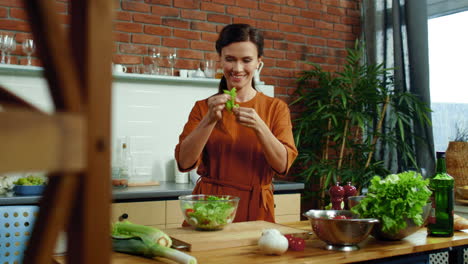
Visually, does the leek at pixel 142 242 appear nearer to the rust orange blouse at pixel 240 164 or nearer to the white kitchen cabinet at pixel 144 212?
the rust orange blouse at pixel 240 164

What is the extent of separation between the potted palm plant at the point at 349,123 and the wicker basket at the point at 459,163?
1.75ft

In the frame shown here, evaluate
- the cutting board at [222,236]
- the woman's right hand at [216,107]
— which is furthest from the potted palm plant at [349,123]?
the cutting board at [222,236]

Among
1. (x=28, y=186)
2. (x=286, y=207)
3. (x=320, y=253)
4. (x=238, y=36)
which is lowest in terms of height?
(x=286, y=207)

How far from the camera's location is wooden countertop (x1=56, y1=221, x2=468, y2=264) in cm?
144

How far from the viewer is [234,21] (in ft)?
14.6

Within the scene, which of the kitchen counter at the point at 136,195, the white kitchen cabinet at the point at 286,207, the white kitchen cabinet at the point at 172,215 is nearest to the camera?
the kitchen counter at the point at 136,195

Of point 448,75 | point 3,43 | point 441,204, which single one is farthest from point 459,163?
point 3,43

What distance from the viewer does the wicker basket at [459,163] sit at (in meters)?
3.67

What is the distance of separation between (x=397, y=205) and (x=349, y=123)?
2.89 m

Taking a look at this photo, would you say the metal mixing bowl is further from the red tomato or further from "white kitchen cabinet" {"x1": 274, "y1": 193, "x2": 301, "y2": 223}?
"white kitchen cabinet" {"x1": 274, "y1": 193, "x2": 301, "y2": 223}

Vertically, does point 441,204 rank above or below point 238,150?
below

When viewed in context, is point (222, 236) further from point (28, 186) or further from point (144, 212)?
point (28, 186)

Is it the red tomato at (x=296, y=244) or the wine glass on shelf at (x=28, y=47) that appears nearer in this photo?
the red tomato at (x=296, y=244)

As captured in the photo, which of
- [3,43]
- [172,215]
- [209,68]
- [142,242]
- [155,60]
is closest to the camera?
[142,242]
